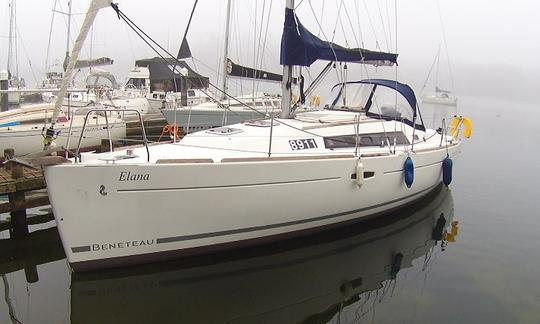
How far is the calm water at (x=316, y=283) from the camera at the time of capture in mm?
5062

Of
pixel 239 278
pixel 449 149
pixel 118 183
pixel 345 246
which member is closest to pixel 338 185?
pixel 345 246

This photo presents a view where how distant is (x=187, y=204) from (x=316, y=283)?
7.12 ft

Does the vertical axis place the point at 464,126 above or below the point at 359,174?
above

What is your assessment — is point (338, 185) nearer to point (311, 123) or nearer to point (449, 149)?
point (311, 123)

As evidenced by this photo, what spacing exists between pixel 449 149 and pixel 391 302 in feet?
18.7

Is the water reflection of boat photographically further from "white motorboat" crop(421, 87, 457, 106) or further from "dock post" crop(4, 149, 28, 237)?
"white motorboat" crop(421, 87, 457, 106)

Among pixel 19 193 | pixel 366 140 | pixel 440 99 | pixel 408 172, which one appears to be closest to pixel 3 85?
pixel 19 193

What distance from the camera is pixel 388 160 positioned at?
7.48 meters

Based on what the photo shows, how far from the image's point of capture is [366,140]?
798cm

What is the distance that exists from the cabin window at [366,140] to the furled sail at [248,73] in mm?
4863

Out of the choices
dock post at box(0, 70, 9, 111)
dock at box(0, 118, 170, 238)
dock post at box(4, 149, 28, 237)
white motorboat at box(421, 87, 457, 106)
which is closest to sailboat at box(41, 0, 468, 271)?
dock at box(0, 118, 170, 238)

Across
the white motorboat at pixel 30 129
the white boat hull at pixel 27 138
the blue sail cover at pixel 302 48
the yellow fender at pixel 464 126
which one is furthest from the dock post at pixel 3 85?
the yellow fender at pixel 464 126

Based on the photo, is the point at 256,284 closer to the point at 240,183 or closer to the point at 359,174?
the point at 240,183

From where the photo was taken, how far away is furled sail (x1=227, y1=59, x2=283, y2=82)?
1244 centimetres
